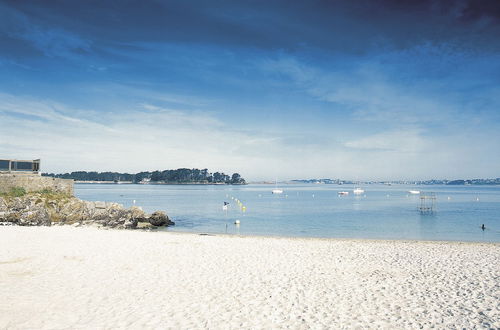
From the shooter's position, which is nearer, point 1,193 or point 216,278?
point 216,278

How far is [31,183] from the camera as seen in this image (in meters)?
33.4

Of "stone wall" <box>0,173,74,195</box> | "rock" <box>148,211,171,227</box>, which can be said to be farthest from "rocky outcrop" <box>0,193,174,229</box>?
"stone wall" <box>0,173,74,195</box>

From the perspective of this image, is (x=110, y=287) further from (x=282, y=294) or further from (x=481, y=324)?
(x=481, y=324)

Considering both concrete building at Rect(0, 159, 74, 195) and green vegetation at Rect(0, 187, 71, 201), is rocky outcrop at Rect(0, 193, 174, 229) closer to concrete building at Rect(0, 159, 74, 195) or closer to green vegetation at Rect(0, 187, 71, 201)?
green vegetation at Rect(0, 187, 71, 201)

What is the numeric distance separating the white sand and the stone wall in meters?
16.2

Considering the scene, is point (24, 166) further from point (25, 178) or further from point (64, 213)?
point (64, 213)

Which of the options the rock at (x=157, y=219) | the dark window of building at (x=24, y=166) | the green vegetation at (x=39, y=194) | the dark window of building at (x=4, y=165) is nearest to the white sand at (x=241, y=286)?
the rock at (x=157, y=219)

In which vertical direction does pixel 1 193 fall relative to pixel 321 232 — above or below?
above

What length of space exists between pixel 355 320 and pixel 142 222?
29.3 meters

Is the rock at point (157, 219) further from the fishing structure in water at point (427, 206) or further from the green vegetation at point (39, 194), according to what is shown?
the fishing structure in water at point (427, 206)

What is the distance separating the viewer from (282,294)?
417 inches

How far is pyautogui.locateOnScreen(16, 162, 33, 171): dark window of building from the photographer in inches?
1340

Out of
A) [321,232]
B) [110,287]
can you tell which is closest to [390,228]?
[321,232]

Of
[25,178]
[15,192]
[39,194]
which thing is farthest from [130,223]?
[25,178]
